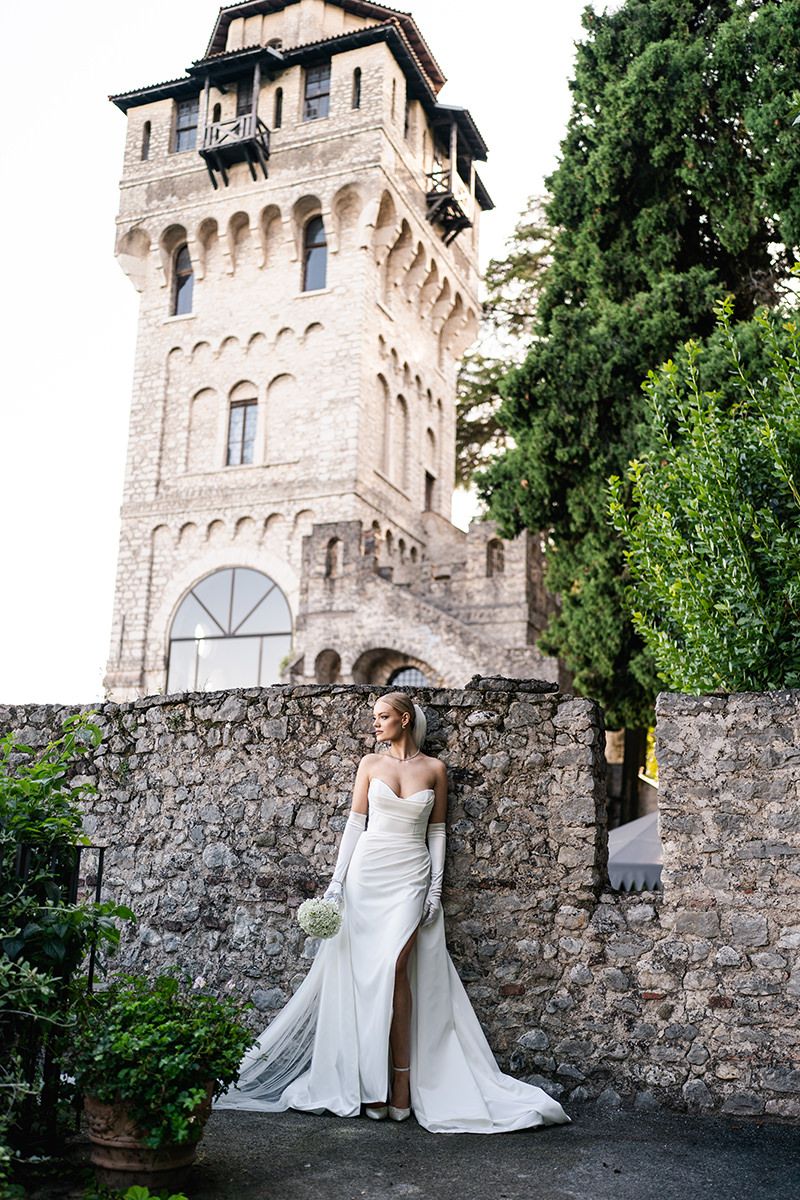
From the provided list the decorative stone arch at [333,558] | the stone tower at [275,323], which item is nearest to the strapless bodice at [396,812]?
the decorative stone arch at [333,558]

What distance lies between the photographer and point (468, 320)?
94.8 ft

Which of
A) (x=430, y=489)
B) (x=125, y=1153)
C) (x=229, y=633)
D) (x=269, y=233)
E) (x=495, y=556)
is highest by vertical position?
(x=269, y=233)

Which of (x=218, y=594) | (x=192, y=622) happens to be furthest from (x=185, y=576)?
(x=192, y=622)

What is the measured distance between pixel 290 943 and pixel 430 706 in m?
1.60

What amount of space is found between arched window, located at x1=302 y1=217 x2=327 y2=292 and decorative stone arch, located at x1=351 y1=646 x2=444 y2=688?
385 inches

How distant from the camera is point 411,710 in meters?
5.84

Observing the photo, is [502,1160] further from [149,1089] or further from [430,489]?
[430,489]

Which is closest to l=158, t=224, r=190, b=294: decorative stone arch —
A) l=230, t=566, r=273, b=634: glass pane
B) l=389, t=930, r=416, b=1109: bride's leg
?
l=230, t=566, r=273, b=634: glass pane

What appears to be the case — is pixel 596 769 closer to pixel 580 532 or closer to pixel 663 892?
pixel 663 892

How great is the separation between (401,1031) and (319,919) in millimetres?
685

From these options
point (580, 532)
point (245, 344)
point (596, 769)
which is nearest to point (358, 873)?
point (596, 769)

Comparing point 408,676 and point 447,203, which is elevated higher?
point 447,203

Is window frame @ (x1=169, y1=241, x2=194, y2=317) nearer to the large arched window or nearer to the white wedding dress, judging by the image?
the large arched window

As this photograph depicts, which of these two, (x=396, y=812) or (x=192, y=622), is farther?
(x=192, y=622)
